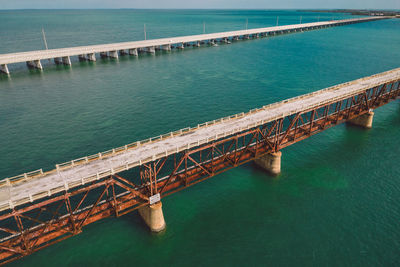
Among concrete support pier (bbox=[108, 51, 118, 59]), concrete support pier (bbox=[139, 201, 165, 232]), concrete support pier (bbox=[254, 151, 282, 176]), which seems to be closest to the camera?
concrete support pier (bbox=[139, 201, 165, 232])

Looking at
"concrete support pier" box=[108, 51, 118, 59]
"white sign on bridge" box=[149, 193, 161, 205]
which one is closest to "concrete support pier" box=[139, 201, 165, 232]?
"white sign on bridge" box=[149, 193, 161, 205]

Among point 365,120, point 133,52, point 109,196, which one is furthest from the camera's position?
point 133,52

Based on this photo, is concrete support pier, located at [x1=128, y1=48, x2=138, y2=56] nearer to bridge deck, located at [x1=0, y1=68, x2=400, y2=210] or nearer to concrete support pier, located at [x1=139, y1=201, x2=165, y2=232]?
bridge deck, located at [x1=0, y1=68, x2=400, y2=210]

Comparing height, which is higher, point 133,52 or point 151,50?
point 151,50

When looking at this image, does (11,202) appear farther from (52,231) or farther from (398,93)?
(398,93)

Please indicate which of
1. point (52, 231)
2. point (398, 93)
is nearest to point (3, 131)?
point (52, 231)

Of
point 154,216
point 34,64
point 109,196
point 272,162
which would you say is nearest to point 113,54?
point 34,64

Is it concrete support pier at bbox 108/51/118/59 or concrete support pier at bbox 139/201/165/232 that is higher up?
concrete support pier at bbox 108/51/118/59

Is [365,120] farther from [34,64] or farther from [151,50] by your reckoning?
[34,64]
